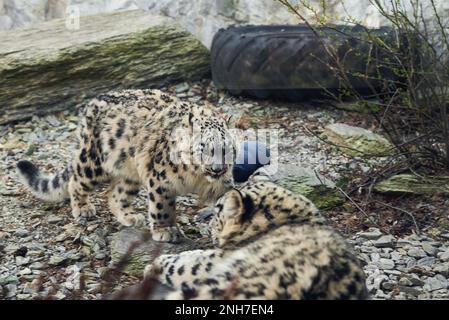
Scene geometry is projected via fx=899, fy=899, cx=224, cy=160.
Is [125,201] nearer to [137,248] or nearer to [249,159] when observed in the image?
[137,248]

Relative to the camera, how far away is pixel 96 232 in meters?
6.43

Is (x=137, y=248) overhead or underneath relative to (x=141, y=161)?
underneath

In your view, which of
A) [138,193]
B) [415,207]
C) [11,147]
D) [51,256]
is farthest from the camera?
[11,147]

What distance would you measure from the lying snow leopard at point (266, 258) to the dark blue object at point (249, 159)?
169 cm

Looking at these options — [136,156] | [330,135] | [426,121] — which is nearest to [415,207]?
[426,121]

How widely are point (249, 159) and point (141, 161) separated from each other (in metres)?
1.16

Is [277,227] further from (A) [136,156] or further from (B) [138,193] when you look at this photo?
(B) [138,193]

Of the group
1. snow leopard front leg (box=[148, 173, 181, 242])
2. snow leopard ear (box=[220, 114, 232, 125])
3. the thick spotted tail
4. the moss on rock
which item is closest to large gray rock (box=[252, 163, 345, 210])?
the moss on rock

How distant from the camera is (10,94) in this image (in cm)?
867

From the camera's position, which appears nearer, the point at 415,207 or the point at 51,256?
the point at 51,256

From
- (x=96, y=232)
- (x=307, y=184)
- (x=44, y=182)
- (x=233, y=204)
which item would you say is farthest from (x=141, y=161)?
(x=233, y=204)

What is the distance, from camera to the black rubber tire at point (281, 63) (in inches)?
320

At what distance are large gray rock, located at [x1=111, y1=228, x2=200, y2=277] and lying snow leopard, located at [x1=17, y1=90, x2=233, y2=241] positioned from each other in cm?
12
